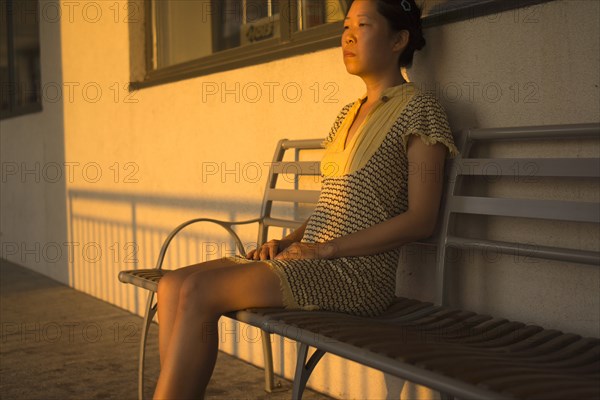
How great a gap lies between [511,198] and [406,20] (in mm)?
629

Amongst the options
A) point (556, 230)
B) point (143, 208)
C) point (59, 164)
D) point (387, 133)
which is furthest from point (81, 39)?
point (556, 230)

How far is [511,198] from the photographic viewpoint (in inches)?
76.8

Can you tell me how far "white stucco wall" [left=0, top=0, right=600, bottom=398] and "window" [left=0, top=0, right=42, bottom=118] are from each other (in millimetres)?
272

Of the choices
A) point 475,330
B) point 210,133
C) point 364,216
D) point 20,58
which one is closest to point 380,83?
point 364,216

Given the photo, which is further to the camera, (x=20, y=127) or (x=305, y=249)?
(x=20, y=127)

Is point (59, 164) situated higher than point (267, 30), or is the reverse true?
point (267, 30)

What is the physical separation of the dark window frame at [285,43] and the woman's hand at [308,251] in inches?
32.2

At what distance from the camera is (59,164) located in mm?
5516

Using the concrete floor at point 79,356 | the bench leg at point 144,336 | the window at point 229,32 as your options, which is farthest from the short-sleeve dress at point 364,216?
the concrete floor at point 79,356

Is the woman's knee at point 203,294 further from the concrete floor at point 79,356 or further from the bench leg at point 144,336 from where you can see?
the concrete floor at point 79,356

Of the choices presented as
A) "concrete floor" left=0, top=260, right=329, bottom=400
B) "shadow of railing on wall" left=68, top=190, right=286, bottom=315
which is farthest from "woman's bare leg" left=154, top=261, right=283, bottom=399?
"shadow of railing on wall" left=68, top=190, right=286, bottom=315

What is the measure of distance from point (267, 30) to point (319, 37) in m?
0.86

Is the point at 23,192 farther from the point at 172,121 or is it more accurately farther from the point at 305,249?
the point at 305,249

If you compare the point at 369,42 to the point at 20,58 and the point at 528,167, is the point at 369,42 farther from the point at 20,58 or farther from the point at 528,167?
the point at 20,58
